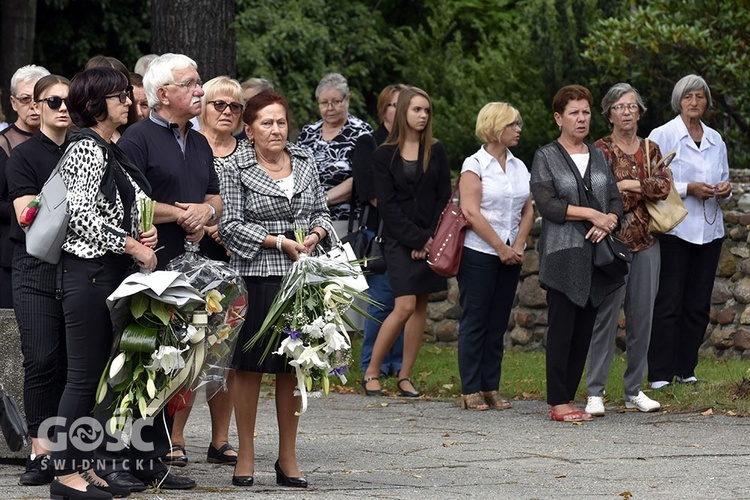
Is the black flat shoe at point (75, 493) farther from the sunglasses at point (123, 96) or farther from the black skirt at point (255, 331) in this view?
the sunglasses at point (123, 96)

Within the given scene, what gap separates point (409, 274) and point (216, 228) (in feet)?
9.83

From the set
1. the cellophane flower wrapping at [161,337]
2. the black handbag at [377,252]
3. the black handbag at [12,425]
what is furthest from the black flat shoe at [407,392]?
the black handbag at [12,425]

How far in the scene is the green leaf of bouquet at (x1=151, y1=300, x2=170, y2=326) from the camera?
6.17 metres

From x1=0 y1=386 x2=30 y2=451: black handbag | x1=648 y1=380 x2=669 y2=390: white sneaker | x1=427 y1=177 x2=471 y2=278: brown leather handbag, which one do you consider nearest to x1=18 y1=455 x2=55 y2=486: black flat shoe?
x1=0 y1=386 x2=30 y2=451: black handbag

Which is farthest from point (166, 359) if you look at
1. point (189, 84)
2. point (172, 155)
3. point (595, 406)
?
point (595, 406)

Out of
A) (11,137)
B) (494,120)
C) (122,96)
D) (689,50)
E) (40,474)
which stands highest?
(689,50)

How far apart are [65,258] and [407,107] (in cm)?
425

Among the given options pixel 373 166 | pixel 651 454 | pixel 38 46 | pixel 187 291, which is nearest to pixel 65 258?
pixel 187 291

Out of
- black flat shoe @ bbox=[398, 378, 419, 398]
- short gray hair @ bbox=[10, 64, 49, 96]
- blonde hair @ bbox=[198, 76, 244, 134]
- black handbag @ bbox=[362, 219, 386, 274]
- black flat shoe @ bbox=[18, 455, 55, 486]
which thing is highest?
short gray hair @ bbox=[10, 64, 49, 96]

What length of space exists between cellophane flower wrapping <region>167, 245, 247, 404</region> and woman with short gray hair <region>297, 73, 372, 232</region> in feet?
13.4

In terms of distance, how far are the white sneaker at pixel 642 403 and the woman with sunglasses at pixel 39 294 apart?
14.0 ft

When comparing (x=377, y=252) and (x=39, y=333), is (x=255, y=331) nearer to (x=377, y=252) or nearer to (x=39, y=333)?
(x=39, y=333)

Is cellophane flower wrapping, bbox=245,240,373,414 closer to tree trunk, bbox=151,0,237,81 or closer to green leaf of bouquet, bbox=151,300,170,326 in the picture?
green leaf of bouquet, bbox=151,300,170,326

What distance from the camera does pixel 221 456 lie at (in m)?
7.48
